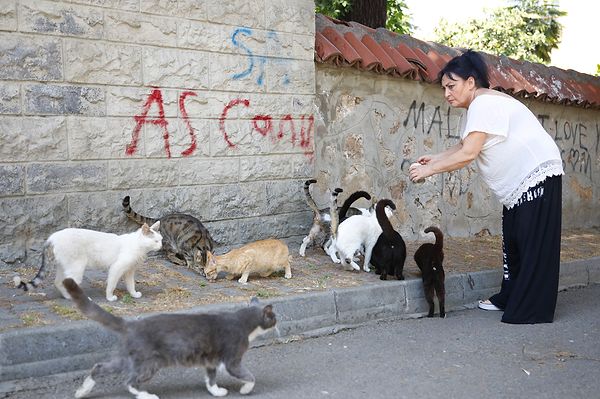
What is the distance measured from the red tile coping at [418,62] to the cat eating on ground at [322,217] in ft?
5.09

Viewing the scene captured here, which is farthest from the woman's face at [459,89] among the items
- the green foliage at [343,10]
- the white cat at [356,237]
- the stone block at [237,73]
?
the green foliage at [343,10]

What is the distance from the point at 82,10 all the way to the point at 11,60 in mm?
767

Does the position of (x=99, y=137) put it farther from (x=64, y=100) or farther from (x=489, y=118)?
(x=489, y=118)

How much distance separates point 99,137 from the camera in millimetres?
6055

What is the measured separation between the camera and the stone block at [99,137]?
5.92 metres

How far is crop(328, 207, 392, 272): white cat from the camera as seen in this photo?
21.2 feet

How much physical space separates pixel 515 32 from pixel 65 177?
32.9 meters

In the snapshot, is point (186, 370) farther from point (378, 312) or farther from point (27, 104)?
point (27, 104)

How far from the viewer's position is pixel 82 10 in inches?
231

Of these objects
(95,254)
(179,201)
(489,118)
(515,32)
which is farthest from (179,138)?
(515,32)

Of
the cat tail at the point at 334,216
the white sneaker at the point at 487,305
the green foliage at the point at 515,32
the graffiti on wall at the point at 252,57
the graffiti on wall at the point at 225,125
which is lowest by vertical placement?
the white sneaker at the point at 487,305

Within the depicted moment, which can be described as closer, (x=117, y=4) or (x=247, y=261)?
(x=247, y=261)

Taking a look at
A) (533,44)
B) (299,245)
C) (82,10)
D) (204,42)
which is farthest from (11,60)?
(533,44)

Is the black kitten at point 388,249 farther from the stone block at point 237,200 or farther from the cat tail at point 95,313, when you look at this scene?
the cat tail at point 95,313
